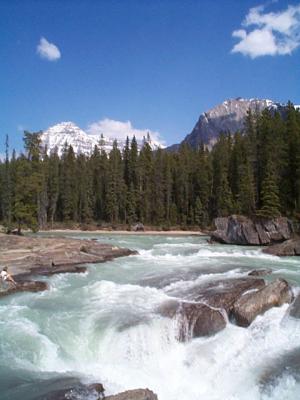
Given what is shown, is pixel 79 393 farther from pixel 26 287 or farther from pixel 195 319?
pixel 26 287

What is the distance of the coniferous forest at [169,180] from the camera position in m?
58.8

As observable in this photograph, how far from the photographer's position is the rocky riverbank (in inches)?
961

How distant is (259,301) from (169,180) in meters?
69.5

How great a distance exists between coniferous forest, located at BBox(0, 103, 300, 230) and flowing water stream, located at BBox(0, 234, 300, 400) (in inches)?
1625

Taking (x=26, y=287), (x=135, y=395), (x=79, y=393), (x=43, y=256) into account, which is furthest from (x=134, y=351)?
(x=43, y=256)

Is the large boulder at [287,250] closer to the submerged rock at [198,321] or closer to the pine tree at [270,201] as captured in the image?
the pine tree at [270,201]

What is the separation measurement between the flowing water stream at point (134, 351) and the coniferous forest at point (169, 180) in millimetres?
41277

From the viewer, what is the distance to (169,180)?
85750mm

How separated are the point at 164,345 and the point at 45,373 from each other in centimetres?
447

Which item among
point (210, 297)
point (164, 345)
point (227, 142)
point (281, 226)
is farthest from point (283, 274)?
point (227, 142)

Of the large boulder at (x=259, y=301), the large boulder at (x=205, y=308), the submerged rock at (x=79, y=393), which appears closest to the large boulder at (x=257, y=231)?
the large boulder at (x=205, y=308)

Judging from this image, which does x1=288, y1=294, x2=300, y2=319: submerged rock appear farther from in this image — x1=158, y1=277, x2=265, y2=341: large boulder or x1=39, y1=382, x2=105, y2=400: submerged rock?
x1=39, y1=382, x2=105, y2=400: submerged rock

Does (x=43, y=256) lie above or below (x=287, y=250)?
above

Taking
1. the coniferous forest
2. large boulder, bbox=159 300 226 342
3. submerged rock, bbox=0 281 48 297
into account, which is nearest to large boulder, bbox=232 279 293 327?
large boulder, bbox=159 300 226 342
